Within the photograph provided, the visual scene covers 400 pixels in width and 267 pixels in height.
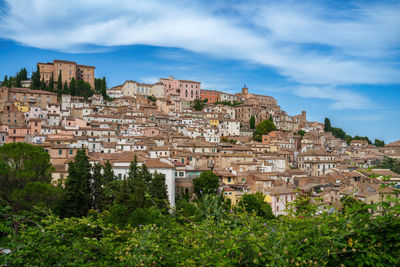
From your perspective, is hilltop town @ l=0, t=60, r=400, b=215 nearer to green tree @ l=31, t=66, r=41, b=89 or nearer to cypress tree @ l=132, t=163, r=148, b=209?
green tree @ l=31, t=66, r=41, b=89

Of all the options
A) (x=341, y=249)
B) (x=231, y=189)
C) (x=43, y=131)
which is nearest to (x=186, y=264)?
(x=341, y=249)

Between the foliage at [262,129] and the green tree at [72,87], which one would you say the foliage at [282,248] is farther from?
the green tree at [72,87]

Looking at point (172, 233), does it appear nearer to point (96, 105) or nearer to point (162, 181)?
point (162, 181)

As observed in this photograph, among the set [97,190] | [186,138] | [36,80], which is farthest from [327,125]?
[97,190]

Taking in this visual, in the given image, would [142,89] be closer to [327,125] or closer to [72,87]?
[72,87]

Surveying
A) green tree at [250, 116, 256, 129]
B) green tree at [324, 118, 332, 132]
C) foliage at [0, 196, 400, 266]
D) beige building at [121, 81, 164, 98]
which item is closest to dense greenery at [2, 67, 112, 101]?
beige building at [121, 81, 164, 98]

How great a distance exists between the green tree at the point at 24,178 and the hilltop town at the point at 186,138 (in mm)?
2778

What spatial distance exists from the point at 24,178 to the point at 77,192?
520 centimetres

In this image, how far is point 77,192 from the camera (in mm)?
23562

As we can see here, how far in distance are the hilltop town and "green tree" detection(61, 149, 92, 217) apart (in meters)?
1.01

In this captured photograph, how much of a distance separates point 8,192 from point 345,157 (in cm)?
6682

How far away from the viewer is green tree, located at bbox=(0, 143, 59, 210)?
17.1 m

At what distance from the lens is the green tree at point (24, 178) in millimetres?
17109

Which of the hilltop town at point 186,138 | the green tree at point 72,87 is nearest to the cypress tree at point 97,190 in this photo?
the hilltop town at point 186,138
